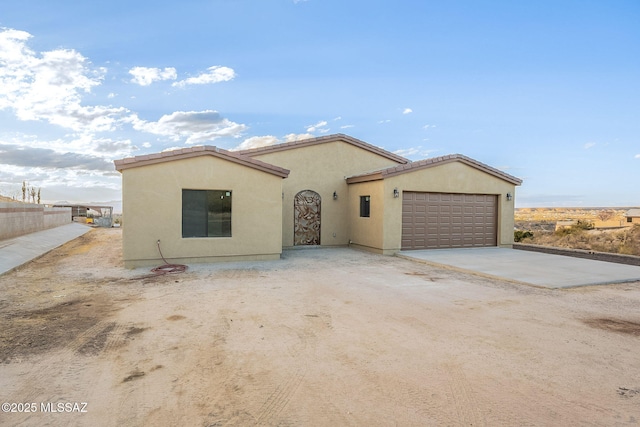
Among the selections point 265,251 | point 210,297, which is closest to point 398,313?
point 210,297

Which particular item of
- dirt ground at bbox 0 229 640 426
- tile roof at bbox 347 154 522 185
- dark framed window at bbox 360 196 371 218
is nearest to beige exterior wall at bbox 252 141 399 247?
tile roof at bbox 347 154 522 185

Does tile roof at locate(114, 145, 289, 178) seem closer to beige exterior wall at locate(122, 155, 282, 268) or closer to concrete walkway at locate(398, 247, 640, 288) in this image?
beige exterior wall at locate(122, 155, 282, 268)

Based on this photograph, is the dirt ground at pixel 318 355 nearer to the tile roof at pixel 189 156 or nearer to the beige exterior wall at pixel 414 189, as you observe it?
the tile roof at pixel 189 156

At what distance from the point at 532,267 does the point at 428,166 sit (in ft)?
16.3

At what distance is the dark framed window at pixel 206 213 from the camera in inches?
406

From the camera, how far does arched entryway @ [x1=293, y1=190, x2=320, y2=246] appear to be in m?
14.2

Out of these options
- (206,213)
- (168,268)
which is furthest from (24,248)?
(206,213)

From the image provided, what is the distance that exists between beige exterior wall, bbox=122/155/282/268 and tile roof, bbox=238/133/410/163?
283 cm

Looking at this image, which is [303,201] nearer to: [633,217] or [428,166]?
[428,166]

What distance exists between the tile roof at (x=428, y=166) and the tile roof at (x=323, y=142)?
5.57ft

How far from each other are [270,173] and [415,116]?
6944mm

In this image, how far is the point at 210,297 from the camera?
6.66 meters

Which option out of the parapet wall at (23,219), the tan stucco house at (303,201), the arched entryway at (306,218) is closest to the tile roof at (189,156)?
the tan stucco house at (303,201)

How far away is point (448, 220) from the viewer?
45.4 ft
